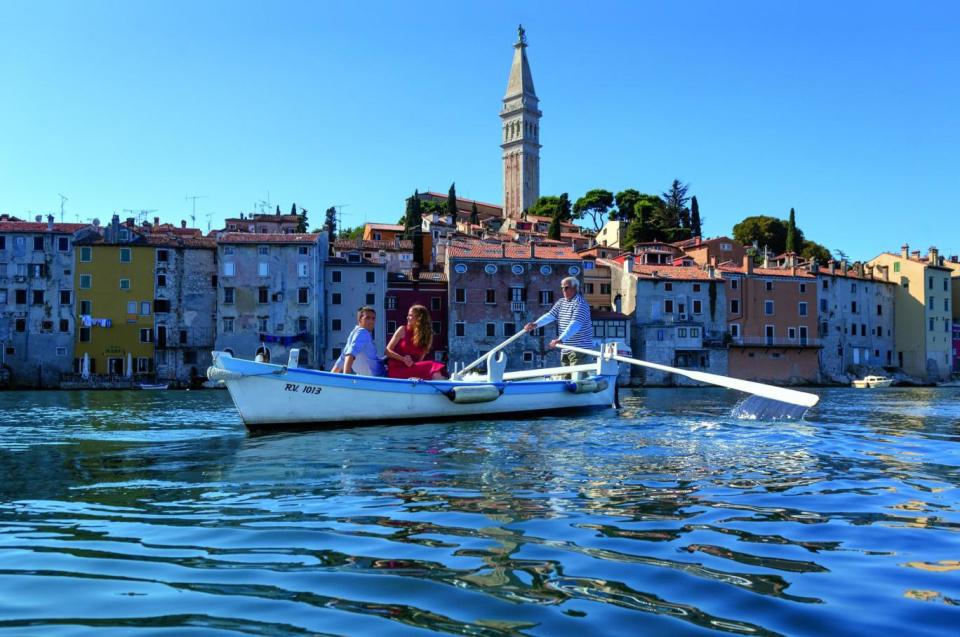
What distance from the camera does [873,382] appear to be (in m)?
60.5

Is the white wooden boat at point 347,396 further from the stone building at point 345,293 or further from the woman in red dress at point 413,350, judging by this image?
the stone building at point 345,293

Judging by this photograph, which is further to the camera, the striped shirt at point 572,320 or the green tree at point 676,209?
the green tree at point 676,209

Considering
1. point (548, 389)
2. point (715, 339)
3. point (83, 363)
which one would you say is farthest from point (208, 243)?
point (548, 389)

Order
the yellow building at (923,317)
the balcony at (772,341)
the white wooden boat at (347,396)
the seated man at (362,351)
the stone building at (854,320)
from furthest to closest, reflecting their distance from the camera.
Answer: the yellow building at (923,317) < the stone building at (854,320) < the balcony at (772,341) < the seated man at (362,351) < the white wooden boat at (347,396)

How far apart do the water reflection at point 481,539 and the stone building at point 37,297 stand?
157 ft

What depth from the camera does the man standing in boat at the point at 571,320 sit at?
16562mm

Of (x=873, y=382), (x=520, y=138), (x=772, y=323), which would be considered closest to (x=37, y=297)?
(x=772, y=323)

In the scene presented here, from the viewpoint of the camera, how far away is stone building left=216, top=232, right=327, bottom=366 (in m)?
53.2

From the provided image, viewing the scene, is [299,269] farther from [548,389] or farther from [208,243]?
[548,389]

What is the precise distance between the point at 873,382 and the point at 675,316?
1536 cm

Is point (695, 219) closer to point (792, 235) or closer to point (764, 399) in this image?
point (792, 235)

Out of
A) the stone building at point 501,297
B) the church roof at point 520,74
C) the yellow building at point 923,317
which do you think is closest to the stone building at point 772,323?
the yellow building at point 923,317

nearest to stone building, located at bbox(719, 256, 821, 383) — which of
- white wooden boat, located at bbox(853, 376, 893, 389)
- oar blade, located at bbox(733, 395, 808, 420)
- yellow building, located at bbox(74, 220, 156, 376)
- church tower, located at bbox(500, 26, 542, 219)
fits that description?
white wooden boat, located at bbox(853, 376, 893, 389)

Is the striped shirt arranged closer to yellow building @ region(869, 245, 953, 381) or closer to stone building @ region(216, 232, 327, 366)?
stone building @ region(216, 232, 327, 366)
